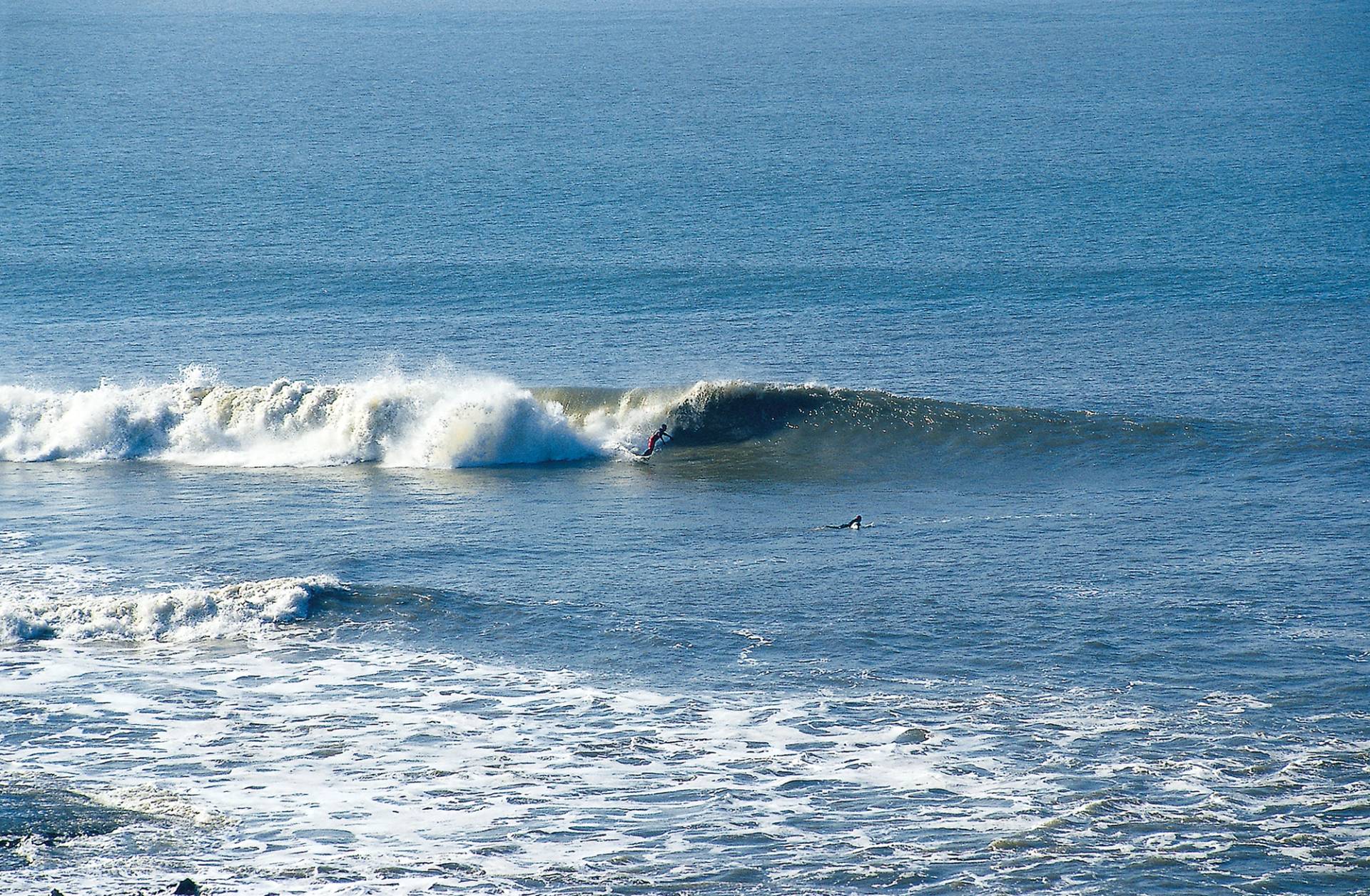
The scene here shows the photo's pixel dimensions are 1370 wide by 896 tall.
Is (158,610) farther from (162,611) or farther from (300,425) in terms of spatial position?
(300,425)

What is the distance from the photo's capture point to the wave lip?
67.5ft

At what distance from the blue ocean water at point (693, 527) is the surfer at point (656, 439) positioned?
223 mm

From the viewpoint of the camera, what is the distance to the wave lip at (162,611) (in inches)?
810

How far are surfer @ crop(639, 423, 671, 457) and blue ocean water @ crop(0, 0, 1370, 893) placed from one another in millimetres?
223

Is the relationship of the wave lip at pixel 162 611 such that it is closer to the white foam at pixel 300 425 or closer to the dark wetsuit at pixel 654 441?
the white foam at pixel 300 425

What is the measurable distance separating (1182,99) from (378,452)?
78189 millimetres

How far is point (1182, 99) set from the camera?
317 feet

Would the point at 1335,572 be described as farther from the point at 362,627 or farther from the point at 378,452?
the point at 378,452

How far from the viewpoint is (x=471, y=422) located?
32750 millimetres

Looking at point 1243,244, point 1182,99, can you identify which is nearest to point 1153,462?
point 1243,244

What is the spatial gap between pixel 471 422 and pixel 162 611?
40.6ft

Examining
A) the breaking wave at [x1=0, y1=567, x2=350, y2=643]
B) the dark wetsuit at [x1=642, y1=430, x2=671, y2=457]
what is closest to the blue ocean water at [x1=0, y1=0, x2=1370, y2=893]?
the breaking wave at [x1=0, y1=567, x2=350, y2=643]

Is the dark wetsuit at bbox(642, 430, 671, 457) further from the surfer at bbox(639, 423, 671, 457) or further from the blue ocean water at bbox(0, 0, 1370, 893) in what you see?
the blue ocean water at bbox(0, 0, 1370, 893)

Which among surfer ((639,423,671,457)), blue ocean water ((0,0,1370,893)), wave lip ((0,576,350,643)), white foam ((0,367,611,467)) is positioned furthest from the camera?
white foam ((0,367,611,467))
